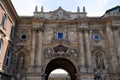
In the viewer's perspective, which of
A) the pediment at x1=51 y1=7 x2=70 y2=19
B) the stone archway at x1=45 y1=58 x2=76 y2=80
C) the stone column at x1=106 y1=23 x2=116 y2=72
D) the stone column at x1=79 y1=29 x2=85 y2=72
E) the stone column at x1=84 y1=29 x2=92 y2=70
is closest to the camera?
the stone column at x1=106 y1=23 x2=116 y2=72

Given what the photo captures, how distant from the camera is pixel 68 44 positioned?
79.7ft

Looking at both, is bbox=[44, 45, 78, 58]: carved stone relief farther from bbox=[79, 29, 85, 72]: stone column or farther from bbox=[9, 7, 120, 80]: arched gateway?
bbox=[79, 29, 85, 72]: stone column

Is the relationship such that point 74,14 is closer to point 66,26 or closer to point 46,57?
point 66,26

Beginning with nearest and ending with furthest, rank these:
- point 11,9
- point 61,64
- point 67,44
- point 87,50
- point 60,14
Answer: point 11,9, point 87,50, point 67,44, point 60,14, point 61,64

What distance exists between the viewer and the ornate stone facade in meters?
22.4

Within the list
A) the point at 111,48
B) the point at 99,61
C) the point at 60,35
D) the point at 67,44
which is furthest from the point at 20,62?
A: the point at 111,48

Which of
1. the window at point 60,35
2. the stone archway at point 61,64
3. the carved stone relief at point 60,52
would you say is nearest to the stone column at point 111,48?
the carved stone relief at point 60,52

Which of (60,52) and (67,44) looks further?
(67,44)

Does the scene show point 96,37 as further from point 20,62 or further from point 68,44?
point 20,62

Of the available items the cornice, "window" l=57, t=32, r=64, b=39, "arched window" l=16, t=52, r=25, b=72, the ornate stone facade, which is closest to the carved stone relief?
the ornate stone facade

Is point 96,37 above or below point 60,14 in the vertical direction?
below

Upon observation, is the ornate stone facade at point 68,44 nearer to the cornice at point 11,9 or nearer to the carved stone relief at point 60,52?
the carved stone relief at point 60,52

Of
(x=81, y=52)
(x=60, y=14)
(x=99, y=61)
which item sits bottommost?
(x=99, y=61)

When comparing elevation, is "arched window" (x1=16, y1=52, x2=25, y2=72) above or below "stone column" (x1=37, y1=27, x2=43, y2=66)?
below
